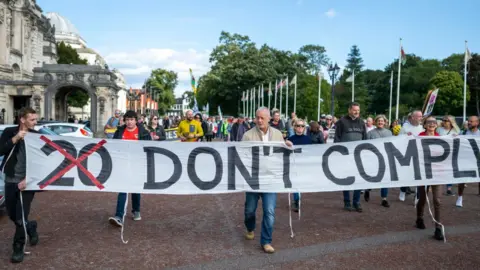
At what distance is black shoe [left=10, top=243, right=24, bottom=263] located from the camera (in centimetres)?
516

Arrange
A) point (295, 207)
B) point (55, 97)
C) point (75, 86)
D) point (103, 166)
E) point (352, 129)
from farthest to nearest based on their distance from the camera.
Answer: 1. point (55, 97)
2. point (75, 86)
3. point (295, 207)
4. point (352, 129)
5. point (103, 166)

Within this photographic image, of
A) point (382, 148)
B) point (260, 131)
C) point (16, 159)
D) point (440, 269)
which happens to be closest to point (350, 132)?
point (382, 148)

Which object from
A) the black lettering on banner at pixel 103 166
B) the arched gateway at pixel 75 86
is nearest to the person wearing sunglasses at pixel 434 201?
the black lettering on banner at pixel 103 166

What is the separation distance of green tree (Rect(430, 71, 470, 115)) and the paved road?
7183 cm

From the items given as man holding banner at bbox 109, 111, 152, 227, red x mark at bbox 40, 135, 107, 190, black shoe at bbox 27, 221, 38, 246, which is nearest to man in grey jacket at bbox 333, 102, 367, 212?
man holding banner at bbox 109, 111, 152, 227

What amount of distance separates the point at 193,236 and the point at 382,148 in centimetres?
342

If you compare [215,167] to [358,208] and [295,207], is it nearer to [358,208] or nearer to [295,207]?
[295,207]

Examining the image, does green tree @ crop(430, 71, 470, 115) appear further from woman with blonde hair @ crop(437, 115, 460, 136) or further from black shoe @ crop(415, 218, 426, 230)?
black shoe @ crop(415, 218, 426, 230)

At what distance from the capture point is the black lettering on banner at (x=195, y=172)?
6.37 m

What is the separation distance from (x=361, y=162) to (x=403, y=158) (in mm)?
760

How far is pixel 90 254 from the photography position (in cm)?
553

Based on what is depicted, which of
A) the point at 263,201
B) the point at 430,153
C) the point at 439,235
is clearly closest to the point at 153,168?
the point at 263,201

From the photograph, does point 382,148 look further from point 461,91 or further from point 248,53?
point 461,91

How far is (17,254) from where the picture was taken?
17.1 ft
